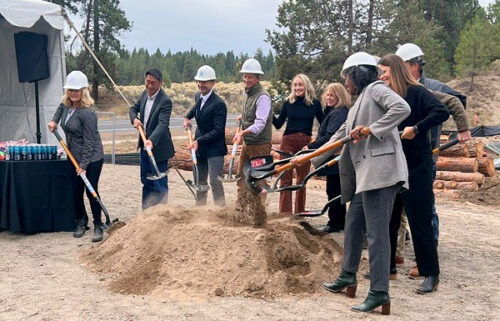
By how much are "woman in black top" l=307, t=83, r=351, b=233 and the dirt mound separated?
1.08 metres

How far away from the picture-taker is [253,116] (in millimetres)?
6648

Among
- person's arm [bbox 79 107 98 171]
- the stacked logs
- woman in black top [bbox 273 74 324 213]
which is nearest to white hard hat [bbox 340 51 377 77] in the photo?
woman in black top [bbox 273 74 324 213]

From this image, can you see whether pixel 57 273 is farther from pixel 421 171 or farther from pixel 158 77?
pixel 421 171

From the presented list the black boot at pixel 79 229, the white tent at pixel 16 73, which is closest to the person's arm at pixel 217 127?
the black boot at pixel 79 229

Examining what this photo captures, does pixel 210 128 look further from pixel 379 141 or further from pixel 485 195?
pixel 485 195

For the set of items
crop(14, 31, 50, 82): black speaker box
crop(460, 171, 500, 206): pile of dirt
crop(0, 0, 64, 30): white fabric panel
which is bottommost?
crop(460, 171, 500, 206): pile of dirt

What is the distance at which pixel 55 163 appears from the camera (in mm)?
A: 6824

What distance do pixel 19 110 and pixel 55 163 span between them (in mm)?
2133

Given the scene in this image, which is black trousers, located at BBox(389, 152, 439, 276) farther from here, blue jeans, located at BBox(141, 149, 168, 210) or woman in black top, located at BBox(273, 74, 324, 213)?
blue jeans, located at BBox(141, 149, 168, 210)

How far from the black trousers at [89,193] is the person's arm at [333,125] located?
2.33m

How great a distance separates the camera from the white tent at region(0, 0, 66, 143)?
23.4ft

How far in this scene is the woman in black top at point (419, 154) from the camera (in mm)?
4676

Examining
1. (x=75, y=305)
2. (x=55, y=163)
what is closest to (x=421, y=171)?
(x=75, y=305)

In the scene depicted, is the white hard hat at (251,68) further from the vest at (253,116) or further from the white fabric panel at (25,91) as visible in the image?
the white fabric panel at (25,91)
